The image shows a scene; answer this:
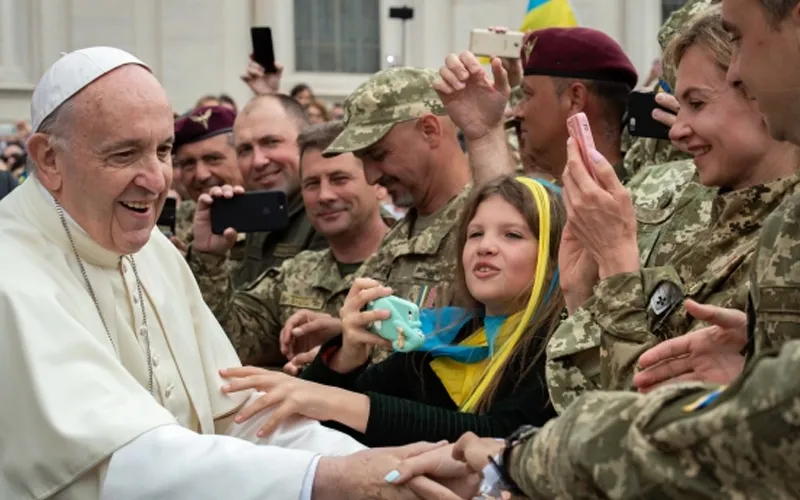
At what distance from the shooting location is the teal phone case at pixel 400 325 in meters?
4.02

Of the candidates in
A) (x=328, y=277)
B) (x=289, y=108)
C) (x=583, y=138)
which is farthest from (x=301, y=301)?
(x=583, y=138)

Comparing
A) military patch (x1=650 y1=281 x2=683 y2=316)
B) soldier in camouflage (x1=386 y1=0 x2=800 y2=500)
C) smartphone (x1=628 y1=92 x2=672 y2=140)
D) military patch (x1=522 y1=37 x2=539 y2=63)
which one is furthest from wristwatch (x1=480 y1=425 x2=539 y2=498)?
military patch (x1=522 y1=37 x2=539 y2=63)

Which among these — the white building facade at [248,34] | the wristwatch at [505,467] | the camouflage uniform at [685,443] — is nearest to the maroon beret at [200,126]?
the wristwatch at [505,467]

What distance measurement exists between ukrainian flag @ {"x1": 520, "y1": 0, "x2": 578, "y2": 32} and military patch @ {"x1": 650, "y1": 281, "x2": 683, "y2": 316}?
3.90 m

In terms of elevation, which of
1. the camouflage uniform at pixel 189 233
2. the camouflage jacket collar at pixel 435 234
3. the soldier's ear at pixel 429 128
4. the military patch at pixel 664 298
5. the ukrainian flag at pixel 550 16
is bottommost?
the camouflage uniform at pixel 189 233

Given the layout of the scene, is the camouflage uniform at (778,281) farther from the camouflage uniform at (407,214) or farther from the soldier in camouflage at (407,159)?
the soldier in camouflage at (407,159)

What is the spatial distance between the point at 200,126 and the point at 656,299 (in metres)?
4.19

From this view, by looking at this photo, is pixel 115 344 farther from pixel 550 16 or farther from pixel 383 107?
pixel 550 16

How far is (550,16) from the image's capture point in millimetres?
7000

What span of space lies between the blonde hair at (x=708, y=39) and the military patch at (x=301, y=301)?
91.7 inches

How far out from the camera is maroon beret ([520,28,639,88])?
5160 millimetres

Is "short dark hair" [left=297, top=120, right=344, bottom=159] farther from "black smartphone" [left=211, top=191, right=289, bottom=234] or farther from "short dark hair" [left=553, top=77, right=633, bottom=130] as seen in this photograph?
"short dark hair" [left=553, top=77, right=633, bottom=130]

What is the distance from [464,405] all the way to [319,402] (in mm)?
400

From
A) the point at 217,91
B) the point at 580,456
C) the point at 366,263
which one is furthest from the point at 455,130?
the point at 217,91
